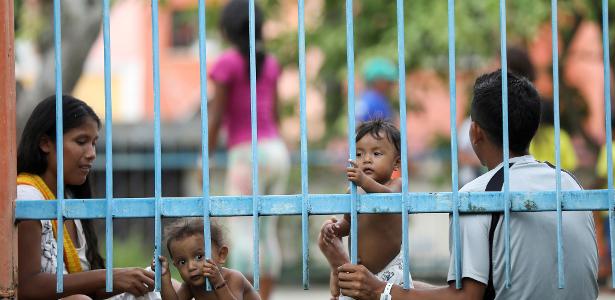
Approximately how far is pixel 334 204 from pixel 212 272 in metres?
0.48

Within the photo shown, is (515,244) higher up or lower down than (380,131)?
lower down

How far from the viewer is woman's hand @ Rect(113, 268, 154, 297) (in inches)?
157

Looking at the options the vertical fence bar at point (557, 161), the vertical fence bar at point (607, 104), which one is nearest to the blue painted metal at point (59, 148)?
the vertical fence bar at point (557, 161)

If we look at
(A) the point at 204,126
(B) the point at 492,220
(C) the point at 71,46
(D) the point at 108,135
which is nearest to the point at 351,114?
(A) the point at 204,126

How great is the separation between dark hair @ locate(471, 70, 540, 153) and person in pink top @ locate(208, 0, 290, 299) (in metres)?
2.76

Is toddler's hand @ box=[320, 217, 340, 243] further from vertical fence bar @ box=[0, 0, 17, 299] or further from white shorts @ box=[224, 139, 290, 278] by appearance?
white shorts @ box=[224, 139, 290, 278]

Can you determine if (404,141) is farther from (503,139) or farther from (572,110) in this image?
(572,110)

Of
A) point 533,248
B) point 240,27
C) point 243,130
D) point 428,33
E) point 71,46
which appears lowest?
point 533,248

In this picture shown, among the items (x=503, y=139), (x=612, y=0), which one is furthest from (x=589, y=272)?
(x=612, y=0)

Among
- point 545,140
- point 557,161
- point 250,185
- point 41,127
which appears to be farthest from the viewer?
point 545,140

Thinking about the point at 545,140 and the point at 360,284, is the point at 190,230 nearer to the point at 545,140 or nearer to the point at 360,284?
the point at 360,284

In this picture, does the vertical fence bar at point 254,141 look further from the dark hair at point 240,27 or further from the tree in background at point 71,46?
the tree in background at point 71,46

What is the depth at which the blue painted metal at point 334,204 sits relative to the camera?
381 centimetres

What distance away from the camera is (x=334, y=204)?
12.6 ft
